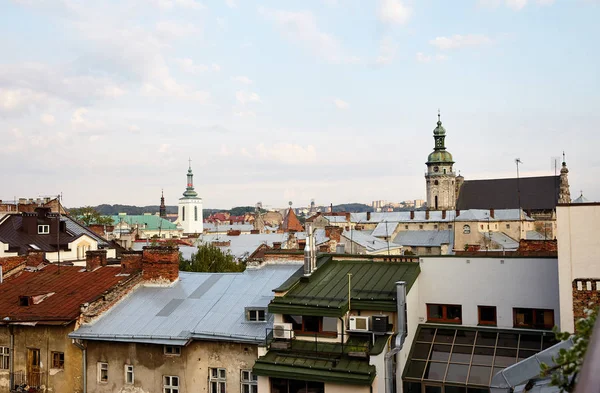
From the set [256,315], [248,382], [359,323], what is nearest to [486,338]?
[359,323]

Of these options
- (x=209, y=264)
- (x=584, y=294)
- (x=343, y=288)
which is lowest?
(x=209, y=264)

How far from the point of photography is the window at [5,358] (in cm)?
1803

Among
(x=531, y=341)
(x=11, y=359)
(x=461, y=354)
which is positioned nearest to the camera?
(x=531, y=341)

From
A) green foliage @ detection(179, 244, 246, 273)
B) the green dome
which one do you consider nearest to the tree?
green foliage @ detection(179, 244, 246, 273)

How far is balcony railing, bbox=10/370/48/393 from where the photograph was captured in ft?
56.9

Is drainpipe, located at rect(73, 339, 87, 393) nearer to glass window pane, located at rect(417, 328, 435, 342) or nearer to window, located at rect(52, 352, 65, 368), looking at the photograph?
window, located at rect(52, 352, 65, 368)

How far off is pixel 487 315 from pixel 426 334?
1.91 meters

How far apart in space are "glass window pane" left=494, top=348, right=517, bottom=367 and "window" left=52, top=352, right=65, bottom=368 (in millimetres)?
13031

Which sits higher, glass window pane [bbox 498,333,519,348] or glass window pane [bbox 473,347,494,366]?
glass window pane [bbox 498,333,519,348]

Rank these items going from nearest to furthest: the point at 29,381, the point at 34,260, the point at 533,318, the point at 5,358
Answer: the point at 533,318, the point at 29,381, the point at 5,358, the point at 34,260

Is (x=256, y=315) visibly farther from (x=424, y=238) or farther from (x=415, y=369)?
(x=424, y=238)

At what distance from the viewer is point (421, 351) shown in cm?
1584

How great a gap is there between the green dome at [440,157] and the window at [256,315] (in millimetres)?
115879

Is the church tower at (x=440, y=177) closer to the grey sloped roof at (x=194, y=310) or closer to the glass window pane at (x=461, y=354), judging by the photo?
the grey sloped roof at (x=194, y=310)
